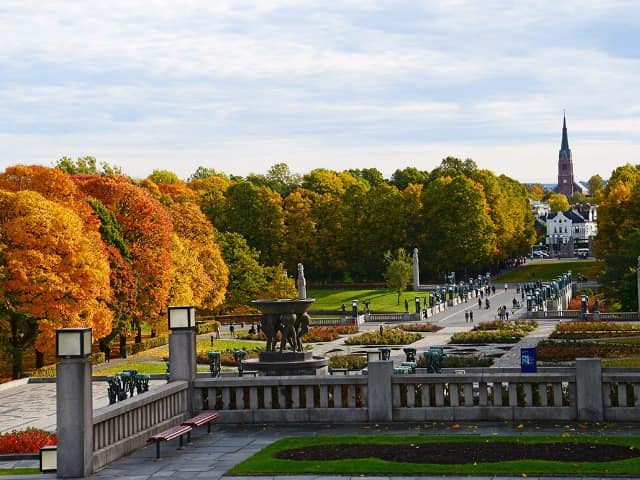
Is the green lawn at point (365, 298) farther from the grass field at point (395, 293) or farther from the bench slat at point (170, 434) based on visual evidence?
the bench slat at point (170, 434)

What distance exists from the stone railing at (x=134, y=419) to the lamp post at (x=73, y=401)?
1.80ft

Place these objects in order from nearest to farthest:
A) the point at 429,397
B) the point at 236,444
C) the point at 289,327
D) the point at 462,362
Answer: the point at 236,444, the point at 429,397, the point at 289,327, the point at 462,362

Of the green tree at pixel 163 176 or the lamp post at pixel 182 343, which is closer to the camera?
the lamp post at pixel 182 343

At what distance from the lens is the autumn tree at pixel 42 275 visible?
5297cm

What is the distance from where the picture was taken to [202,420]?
2203 cm

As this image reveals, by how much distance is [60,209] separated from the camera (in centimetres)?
5553

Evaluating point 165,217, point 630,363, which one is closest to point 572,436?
point 630,363

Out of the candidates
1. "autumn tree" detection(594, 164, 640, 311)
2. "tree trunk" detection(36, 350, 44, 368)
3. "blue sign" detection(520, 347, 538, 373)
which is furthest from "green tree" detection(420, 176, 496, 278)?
"blue sign" detection(520, 347, 538, 373)

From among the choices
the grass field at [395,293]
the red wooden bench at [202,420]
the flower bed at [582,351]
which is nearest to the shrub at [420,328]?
the grass field at [395,293]

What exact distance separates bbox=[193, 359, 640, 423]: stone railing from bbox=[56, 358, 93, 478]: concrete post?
531 centimetres

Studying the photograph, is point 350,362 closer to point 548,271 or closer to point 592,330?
point 592,330

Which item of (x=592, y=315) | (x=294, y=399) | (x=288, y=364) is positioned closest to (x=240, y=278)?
(x=592, y=315)

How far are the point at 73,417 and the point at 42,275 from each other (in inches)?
1422

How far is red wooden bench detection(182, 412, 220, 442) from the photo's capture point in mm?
21719
